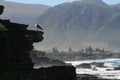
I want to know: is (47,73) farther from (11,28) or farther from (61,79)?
(11,28)

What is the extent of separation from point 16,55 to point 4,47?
0.75 meters

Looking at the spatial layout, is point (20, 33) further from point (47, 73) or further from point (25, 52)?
point (47, 73)

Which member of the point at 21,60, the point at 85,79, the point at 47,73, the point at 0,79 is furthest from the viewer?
the point at 85,79

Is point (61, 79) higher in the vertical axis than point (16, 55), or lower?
lower

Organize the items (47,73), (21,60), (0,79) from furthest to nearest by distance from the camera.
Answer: (47,73) < (21,60) < (0,79)

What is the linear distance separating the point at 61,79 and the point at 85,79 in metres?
36.0

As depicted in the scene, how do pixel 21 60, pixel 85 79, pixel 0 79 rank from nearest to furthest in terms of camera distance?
pixel 0 79 < pixel 21 60 < pixel 85 79

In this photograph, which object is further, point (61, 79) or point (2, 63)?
point (61, 79)

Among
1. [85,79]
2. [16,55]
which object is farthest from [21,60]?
[85,79]

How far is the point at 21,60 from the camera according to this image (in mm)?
20391

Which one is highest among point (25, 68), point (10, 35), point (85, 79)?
point (10, 35)

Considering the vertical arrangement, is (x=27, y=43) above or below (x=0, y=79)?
above

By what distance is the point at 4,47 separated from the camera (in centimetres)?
1988

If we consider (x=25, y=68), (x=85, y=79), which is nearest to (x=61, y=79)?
(x=25, y=68)
